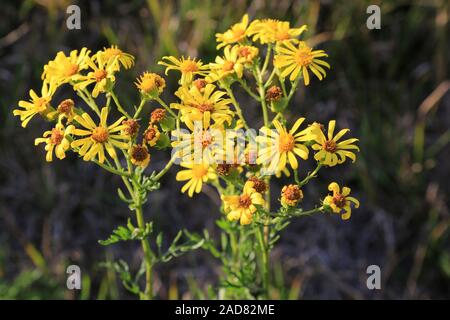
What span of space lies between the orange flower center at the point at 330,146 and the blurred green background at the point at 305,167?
1.36 meters

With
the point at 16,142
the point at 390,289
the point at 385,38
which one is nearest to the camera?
the point at 390,289

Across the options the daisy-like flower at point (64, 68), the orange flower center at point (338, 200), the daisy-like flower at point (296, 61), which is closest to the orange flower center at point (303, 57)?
the daisy-like flower at point (296, 61)

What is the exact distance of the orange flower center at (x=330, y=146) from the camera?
2.12 m

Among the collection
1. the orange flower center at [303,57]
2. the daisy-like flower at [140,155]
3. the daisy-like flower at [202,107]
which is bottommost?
the daisy-like flower at [140,155]

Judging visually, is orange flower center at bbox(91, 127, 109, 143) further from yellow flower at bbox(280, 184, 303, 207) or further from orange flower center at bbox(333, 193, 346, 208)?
orange flower center at bbox(333, 193, 346, 208)

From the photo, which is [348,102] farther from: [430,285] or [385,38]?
[430,285]

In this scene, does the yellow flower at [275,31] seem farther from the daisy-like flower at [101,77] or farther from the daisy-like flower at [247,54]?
the daisy-like flower at [101,77]

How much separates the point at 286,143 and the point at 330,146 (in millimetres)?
153

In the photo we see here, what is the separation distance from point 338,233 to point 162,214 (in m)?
1.00

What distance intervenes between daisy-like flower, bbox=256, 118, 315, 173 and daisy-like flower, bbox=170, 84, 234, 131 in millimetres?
136

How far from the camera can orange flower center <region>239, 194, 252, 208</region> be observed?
202cm

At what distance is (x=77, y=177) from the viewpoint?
151 inches

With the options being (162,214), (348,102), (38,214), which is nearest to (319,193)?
(348,102)

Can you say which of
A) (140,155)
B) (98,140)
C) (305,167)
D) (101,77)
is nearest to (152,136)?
(140,155)
